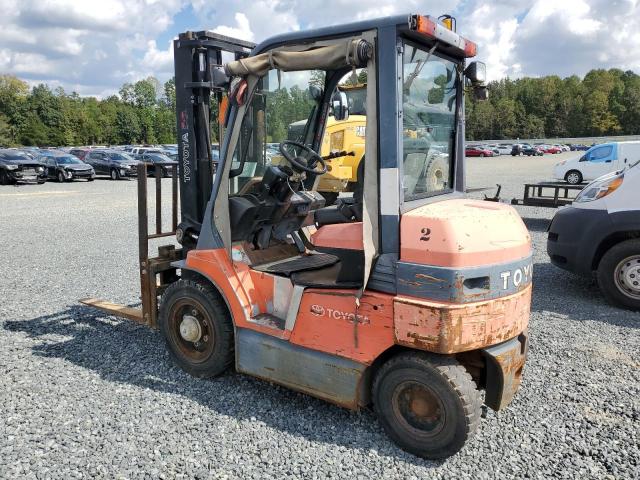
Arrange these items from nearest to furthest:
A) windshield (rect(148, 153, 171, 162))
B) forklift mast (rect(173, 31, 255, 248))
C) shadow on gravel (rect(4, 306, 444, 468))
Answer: shadow on gravel (rect(4, 306, 444, 468))
forklift mast (rect(173, 31, 255, 248))
windshield (rect(148, 153, 171, 162))

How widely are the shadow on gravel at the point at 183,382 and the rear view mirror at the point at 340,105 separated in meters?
2.26

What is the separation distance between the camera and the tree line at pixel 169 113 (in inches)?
3575

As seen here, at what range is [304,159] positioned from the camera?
4.46 metres

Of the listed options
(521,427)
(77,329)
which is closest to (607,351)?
(521,427)

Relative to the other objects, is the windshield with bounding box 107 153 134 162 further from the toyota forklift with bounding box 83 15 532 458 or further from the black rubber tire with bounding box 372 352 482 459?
the black rubber tire with bounding box 372 352 482 459

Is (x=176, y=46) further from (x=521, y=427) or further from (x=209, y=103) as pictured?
(x=521, y=427)

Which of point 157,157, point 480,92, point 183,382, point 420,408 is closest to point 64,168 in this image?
point 157,157

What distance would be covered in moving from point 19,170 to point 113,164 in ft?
19.4

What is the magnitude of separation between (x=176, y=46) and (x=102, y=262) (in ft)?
17.0

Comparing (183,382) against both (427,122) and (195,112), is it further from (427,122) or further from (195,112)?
(427,122)

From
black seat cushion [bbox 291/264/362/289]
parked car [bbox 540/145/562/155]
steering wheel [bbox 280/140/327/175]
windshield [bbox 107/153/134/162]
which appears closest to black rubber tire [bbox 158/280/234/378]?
black seat cushion [bbox 291/264/362/289]

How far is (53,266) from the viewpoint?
27.7 ft

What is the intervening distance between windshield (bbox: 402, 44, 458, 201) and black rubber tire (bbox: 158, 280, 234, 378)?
1.76 meters

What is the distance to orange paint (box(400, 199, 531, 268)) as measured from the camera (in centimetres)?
315
